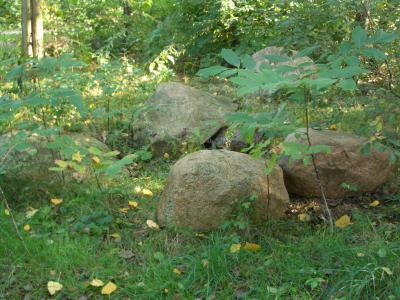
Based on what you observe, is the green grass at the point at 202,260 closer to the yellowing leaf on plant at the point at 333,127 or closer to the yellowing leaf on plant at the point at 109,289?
the yellowing leaf on plant at the point at 109,289

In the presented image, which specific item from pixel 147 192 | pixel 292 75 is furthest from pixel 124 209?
pixel 292 75

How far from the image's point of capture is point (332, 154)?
4.43 meters

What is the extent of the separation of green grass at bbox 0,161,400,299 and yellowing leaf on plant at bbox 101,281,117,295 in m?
0.05

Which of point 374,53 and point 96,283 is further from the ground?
point 374,53

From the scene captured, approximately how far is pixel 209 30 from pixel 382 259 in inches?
219

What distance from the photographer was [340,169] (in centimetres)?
445

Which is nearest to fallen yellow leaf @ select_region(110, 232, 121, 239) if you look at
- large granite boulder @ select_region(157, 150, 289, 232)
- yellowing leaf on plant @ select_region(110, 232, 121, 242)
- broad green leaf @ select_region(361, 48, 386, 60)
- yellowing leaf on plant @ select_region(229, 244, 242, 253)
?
yellowing leaf on plant @ select_region(110, 232, 121, 242)

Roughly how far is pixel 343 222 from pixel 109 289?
188cm

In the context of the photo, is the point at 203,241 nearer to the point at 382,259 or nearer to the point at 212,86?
the point at 382,259

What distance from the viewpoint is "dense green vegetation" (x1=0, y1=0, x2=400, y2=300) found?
329cm

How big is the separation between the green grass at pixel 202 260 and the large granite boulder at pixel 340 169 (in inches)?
11.6

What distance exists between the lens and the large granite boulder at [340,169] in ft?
14.6

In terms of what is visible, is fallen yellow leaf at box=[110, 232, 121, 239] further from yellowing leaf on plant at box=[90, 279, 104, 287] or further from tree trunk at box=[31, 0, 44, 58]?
tree trunk at box=[31, 0, 44, 58]

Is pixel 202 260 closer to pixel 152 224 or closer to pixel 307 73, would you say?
pixel 152 224
